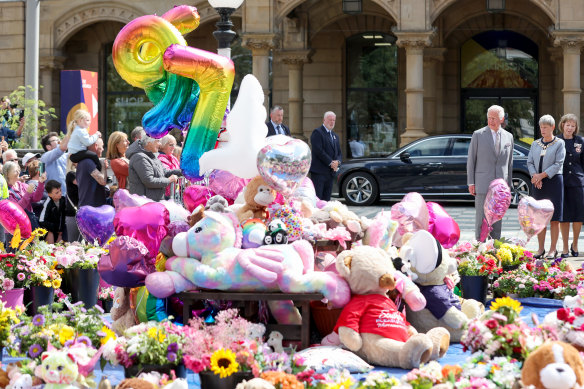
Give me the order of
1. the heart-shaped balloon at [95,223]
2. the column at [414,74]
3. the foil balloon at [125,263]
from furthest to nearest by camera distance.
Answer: the column at [414,74] → the heart-shaped balloon at [95,223] → the foil balloon at [125,263]

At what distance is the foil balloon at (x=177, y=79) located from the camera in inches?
312

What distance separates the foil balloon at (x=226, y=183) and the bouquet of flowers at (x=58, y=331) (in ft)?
7.08

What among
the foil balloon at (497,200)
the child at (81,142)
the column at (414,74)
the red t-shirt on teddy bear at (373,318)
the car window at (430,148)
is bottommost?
the red t-shirt on teddy bear at (373,318)

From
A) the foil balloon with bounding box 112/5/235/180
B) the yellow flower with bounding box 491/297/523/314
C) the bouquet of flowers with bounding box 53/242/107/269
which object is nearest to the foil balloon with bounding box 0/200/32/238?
→ the bouquet of flowers with bounding box 53/242/107/269

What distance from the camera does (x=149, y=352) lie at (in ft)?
18.0

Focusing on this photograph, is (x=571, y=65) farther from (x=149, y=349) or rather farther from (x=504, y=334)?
(x=149, y=349)

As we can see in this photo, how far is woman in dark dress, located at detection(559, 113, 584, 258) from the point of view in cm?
1252

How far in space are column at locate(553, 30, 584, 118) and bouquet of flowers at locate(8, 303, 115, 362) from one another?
1875 cm

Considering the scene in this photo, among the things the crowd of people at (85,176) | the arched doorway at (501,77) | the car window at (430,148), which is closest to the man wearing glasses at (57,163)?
the crowd of people at (85,176)

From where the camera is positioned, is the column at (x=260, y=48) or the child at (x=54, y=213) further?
the column at (x=260, y=48)

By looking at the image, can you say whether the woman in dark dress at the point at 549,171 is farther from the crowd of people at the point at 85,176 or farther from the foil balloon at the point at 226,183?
the foil balloon at the point at 226,183

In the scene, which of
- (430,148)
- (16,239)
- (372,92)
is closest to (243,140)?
(16,239)

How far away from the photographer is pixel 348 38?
28.0 metres

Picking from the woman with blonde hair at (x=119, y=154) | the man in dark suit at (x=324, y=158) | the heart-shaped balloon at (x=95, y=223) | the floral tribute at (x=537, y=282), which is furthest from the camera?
the man in dark suit at (x=324, y=158)
